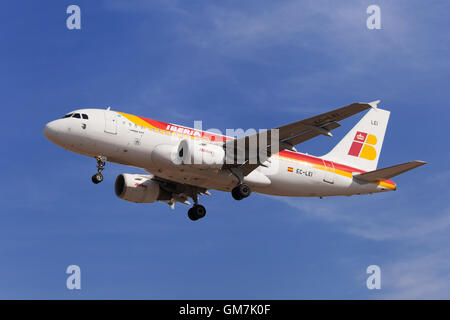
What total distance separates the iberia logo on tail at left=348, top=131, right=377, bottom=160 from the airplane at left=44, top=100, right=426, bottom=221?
31 cm

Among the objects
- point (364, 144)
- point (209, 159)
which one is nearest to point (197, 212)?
point (209, 159)

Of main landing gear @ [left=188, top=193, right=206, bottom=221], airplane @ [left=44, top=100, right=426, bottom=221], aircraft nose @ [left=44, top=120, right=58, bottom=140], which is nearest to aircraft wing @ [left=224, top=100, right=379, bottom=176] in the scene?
airplane @ [left=44, top=100, right=426, bottom=221]

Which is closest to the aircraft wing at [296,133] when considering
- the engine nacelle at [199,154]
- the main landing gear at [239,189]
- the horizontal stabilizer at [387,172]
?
the main landing gear at [239,189]

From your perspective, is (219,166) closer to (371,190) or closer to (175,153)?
(175,153)

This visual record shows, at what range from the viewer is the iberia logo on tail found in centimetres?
5037

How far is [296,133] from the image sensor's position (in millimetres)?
41312

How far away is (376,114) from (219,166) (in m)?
15.3

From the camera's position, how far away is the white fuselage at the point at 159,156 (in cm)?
4072

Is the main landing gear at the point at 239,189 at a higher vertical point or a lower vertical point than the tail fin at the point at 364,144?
lower

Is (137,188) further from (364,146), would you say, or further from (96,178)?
(364,146)

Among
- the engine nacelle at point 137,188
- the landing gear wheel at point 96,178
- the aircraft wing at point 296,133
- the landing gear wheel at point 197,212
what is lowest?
the landing gear wheel at point 197,212

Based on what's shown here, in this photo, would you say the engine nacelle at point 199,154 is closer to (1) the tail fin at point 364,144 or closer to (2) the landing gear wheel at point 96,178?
(2) the landing gear wheel at point 96,178

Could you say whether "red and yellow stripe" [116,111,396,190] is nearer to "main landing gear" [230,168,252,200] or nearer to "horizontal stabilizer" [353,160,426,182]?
"horizontal stabilizer" [353,160,426,182]

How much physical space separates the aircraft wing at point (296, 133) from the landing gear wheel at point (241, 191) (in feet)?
3.47
